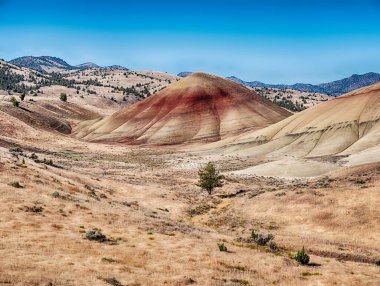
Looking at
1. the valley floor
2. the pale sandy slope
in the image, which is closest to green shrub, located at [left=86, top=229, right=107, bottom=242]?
the valley floor

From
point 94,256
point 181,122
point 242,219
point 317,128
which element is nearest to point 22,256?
point 94,256

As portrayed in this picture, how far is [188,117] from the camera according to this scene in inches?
6870

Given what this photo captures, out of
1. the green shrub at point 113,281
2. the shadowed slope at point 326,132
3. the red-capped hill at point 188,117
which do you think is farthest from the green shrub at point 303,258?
the red-capped hill at point 188,117

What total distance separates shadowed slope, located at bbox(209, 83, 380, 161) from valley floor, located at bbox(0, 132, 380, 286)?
3988 centimetres

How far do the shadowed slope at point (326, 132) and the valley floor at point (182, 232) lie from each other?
39883 mm

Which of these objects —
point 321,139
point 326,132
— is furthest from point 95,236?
point 326,132

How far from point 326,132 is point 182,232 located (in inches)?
3467

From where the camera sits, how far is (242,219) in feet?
153

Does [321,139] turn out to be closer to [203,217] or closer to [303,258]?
[203,217]

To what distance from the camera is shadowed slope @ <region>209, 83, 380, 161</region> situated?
342 feet

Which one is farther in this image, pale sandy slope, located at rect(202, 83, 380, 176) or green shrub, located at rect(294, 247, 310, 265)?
pale sandy slope, located at rect(202, 83, 380, 176)

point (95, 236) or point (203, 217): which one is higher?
point (95, 236)

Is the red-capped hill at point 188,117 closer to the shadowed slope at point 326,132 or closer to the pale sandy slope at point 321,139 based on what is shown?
the pale sandy slope at point 321,139

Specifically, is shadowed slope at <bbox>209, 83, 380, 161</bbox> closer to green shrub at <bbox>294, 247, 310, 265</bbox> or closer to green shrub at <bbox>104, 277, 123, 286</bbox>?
green shrub at <bbox>294, 247, 310, 265</bbox>
